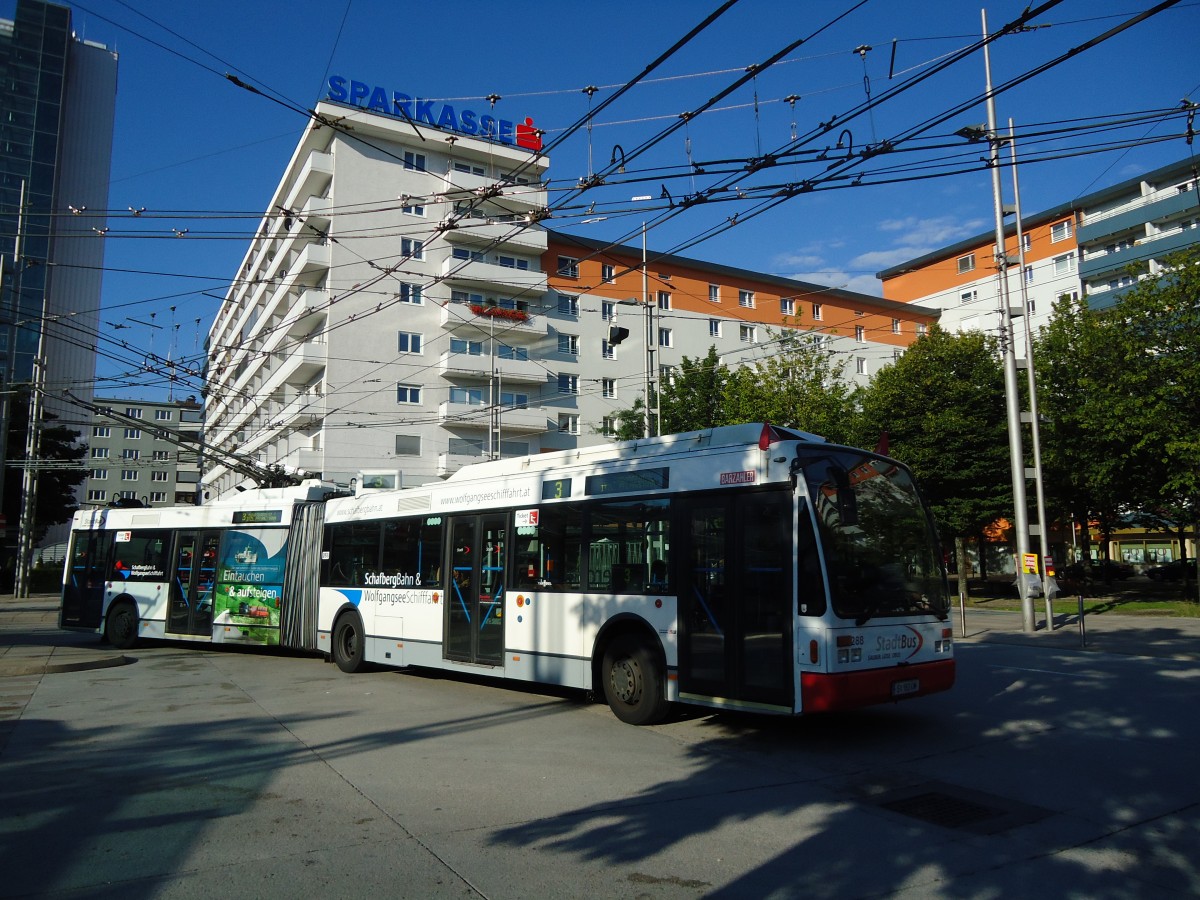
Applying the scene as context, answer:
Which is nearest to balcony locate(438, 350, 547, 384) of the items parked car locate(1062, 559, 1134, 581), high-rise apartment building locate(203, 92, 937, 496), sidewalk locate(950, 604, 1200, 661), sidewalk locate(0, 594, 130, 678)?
high-rise apartment building locate(203, 92, 937, 496)

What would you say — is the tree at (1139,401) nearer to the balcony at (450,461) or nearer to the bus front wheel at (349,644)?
the bus front wheel at (349,644)

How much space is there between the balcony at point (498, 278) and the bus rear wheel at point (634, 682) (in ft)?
125

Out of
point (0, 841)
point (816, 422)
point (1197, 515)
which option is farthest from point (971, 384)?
point (0, 841)

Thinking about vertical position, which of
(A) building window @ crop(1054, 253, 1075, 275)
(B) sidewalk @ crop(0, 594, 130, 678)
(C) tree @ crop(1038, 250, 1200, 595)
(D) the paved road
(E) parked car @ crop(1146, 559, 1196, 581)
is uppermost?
(A) building window @ crop(1054, 253, 1075, 275)

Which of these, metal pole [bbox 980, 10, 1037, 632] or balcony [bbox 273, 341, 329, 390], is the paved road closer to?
metal pole [bbox 980, 10, 1037, 632]

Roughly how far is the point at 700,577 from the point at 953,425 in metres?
29.7

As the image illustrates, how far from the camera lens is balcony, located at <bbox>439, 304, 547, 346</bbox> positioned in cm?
4644

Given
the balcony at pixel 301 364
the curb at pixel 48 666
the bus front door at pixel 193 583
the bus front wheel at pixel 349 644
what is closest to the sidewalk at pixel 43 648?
the curb at pixel 48 666

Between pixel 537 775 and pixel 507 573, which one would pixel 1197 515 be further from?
pixel 537 775

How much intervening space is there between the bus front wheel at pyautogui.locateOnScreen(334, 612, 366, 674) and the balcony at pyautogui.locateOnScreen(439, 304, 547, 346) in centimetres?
3250

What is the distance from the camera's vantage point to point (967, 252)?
203ft

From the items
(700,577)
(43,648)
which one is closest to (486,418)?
(43,648)

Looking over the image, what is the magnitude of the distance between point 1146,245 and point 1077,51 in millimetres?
53699

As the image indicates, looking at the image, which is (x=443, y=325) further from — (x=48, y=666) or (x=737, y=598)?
(x=737, y=598)
